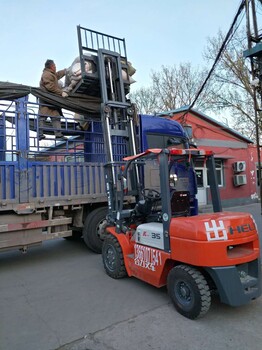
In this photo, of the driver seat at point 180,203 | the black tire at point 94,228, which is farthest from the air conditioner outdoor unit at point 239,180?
the driver seat at point 180,203

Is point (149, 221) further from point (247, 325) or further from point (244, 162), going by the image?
point (244, 162)

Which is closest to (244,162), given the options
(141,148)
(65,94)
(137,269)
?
(141,148)

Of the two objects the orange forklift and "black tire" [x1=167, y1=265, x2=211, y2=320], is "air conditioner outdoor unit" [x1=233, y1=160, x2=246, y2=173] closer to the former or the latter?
the orange forklift

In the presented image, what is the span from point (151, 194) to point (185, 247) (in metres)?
1.89

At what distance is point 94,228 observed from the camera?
6.89 metres

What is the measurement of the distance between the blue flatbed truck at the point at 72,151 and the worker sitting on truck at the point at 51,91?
0.48 ft

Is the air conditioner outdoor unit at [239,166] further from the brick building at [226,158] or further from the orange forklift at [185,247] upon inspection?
the orange forklift at [185,247]

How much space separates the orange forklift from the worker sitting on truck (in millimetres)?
2488

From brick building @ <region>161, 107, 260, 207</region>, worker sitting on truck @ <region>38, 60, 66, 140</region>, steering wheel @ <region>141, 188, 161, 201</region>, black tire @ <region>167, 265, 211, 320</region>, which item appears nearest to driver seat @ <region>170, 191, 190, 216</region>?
steering wheel @ <region>141, 188, 161, 201</region>

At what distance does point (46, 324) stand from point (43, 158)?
152 inches

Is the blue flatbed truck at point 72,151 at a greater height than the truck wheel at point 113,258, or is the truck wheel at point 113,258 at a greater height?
the blue flatbed truck at point 72,151

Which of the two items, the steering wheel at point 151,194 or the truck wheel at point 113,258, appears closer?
the truck wheel at point 113,258

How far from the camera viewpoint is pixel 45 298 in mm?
4625

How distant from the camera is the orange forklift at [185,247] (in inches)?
142
